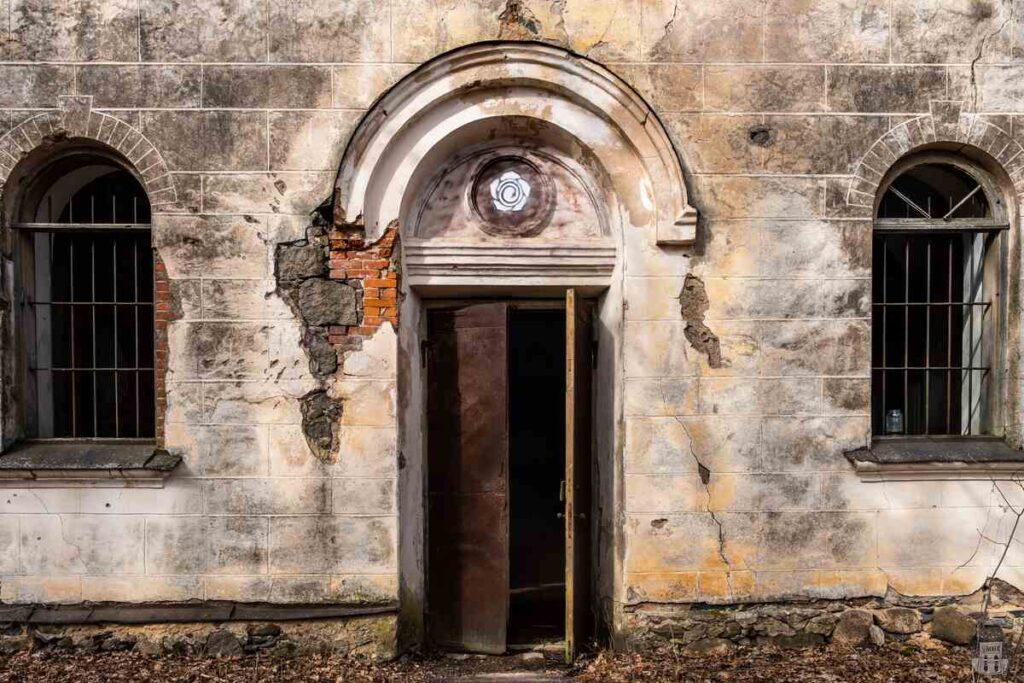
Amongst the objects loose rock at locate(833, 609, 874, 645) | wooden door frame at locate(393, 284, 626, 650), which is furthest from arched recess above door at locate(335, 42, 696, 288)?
loose rock at locate(833, 609, 874, 645)

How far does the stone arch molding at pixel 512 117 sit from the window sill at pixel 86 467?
196cm

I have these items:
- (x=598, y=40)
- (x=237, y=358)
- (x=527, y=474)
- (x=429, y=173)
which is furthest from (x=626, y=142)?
(x=527, y=474)

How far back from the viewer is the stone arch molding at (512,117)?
4.63 metres

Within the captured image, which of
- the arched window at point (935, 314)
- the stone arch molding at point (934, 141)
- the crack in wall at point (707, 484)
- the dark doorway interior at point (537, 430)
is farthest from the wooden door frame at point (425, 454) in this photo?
the dark doorway interior at point (537, 430)

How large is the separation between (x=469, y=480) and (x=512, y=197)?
2001 mm

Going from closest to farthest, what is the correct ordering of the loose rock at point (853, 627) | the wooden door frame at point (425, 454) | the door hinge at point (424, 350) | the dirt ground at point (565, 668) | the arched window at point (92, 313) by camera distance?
the dirt ground at point (565, 668) → the loose rock at point (853, 627) → the wooden door frame at point (425, 454) → the arched window at point (92, 313) → the door hinge at point (424, 350)

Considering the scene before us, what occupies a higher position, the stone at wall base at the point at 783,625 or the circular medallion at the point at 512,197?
the circular medallion at the point at 512,197

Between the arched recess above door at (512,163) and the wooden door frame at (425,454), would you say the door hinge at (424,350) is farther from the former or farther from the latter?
the arched recess above door at (512,163)

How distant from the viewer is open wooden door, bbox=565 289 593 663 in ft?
15.3

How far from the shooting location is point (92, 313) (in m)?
4.98

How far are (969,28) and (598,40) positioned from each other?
2487mm

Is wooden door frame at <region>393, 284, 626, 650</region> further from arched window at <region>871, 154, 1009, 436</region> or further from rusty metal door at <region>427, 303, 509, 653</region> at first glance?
arched window at <region>871, 154, 1009, 436</region>

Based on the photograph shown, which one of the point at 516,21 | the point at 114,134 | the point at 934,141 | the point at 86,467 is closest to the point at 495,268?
the point at 516,21

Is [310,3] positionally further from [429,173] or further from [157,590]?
[157,590]
